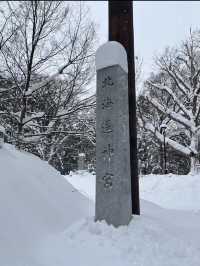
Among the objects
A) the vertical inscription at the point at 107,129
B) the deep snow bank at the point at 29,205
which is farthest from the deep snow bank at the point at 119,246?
the vertical inscription at the point at 107,129

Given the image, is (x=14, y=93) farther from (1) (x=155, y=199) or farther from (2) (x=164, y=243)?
(2) (x=164, y=243)

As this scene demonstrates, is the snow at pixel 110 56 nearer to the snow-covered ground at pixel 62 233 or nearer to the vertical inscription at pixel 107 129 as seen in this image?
the vertical inscription at pixel 107 129

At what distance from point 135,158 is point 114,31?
270cm

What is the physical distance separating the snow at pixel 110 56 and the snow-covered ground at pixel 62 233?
2522mm

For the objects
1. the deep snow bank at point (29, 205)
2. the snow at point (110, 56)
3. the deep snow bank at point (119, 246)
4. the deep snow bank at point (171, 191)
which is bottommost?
the deep snow bank at point (171, 191)

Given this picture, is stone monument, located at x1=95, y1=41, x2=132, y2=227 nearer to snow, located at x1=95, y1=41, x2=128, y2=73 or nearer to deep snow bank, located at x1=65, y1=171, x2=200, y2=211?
snow, located at x1=95, y1=41, x2=128, y2=73

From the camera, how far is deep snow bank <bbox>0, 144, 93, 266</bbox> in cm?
424

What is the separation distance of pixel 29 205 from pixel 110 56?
116 inches

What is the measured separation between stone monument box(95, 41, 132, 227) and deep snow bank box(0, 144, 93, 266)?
0.84 meters

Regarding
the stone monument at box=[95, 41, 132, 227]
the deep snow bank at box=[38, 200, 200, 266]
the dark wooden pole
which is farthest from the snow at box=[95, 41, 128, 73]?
the deep snow bank at box=[38, 200, 200, 266]

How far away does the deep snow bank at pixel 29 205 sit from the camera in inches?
167

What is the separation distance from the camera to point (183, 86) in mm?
23188

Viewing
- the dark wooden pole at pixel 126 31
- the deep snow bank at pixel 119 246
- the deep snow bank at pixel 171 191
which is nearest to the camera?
the deep snow bank at pixel 119 246

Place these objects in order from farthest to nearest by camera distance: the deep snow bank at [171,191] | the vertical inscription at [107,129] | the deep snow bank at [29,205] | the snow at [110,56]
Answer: the deep snow bank at [171,191] < the snow at [110,56] < the vertical inscription at [107,129] < the deep snow bank at [29,205]
